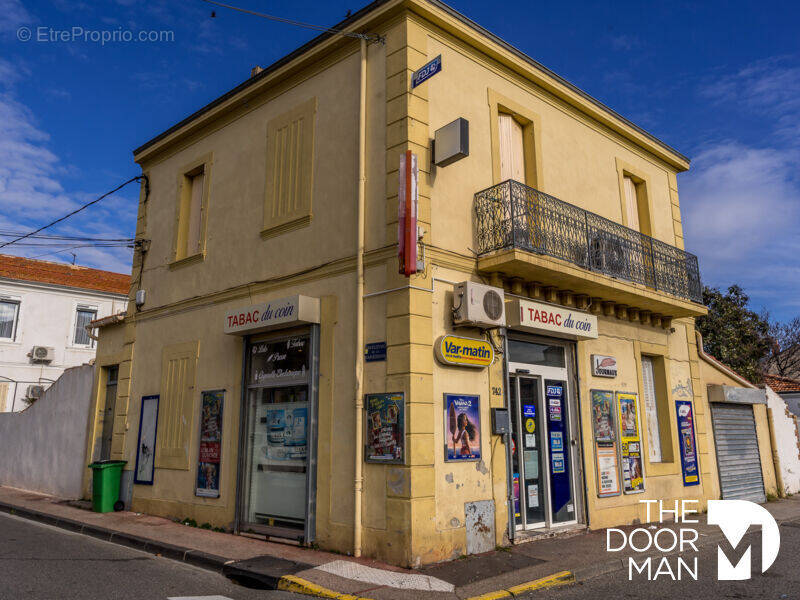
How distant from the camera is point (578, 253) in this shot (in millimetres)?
9781

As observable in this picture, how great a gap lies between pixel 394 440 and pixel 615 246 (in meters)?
5.63

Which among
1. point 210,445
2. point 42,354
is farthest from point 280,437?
point 42,354

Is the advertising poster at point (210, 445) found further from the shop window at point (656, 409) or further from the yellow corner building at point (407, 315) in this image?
the shop window at point (656, 409)

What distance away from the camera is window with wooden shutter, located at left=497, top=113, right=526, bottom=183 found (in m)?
9.98

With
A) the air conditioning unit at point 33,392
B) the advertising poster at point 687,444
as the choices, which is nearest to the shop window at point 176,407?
the advertising poster at point 687,444

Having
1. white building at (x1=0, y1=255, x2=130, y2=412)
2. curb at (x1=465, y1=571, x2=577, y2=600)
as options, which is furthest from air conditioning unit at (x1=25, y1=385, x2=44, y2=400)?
curb at (x1=465, y1=571, x2=577, y2=600)

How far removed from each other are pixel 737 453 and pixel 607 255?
6.42 meters

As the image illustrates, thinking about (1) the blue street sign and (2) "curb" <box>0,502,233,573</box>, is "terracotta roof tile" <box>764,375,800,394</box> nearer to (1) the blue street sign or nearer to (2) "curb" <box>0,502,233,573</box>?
(1) the blue street sign

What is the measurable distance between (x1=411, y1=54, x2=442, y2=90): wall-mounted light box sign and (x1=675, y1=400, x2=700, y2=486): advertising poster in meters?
8.19

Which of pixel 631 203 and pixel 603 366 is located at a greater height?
pixel 631 203

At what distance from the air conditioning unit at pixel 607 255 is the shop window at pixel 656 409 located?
101 inches

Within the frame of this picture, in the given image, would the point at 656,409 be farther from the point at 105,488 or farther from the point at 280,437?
the point at 105,488

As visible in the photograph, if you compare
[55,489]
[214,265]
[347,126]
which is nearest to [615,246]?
[347,126]

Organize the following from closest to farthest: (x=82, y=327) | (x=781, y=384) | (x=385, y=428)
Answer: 1. (x=385, y=428)
2. (x=781, y=384)
3. (x=82, y=327)
